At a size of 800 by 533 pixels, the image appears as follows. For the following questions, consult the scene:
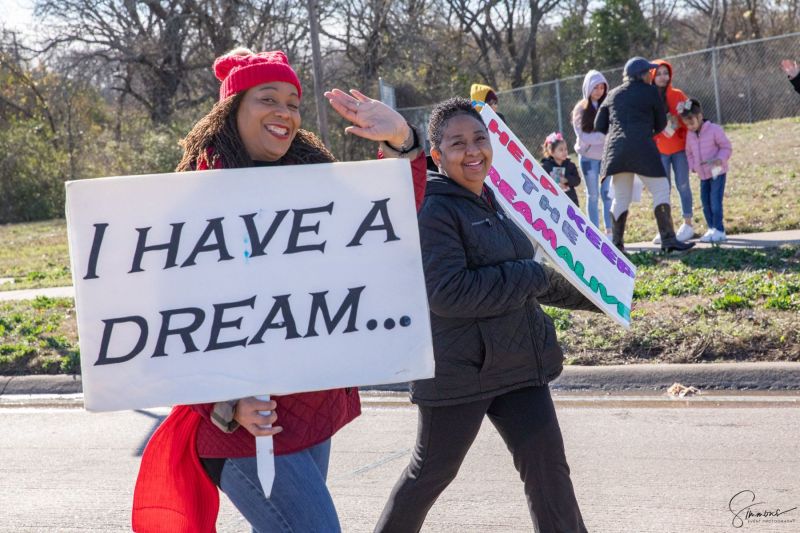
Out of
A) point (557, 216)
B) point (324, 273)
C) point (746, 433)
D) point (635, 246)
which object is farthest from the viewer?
point (635, 246)

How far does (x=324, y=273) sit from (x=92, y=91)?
28855 mm

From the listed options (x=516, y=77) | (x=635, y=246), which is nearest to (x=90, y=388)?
(x=635, y=246)

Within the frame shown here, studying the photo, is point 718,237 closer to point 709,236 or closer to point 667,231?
point 709,236

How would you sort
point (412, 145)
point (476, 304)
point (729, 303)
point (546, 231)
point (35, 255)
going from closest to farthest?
point (412, 145) < point (476, 304) < point (546, 231) < point (729, 303) < point (35, 255)

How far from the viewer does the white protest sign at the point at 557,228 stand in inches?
149

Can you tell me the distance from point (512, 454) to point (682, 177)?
26.7ft

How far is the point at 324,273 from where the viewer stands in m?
2.76

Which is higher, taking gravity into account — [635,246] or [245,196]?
[245,196]

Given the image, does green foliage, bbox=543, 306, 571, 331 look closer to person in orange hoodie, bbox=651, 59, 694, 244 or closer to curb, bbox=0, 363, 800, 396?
curb, bbox=0, 363, 800, 396

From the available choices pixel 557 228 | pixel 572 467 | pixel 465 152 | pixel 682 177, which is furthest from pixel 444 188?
pixel 682 177

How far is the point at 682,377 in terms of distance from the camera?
6559 millimetres

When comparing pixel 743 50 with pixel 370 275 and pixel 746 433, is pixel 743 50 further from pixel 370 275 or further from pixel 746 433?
pixel 370 275

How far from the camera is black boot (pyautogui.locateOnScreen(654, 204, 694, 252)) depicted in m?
9.84

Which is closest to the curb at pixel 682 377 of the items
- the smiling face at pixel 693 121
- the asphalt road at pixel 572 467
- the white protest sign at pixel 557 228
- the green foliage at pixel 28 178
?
the asphalt road at pixel 572 467
